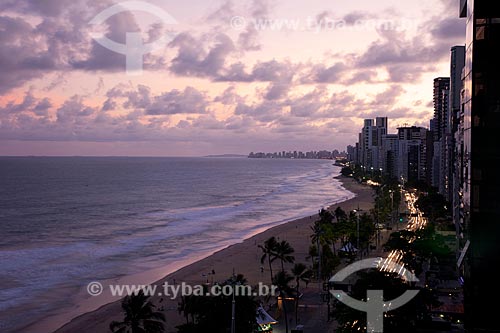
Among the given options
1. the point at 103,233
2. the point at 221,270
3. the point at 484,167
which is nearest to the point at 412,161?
the point at 103,233

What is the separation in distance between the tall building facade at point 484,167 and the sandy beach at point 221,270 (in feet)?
72.2

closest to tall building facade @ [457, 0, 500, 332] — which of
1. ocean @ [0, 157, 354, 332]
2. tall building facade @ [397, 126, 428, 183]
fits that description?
ocean @ [0, 157, 354, 332]

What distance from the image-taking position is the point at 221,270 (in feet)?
158

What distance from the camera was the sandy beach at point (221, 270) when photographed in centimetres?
3378

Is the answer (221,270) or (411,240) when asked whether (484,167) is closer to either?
(221,270)

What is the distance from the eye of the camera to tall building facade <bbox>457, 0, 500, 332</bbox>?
13.7m

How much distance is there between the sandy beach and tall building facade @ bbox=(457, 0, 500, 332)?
21996 mm

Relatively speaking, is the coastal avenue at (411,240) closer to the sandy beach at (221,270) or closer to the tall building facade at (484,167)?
the sandy beach at (221,270)

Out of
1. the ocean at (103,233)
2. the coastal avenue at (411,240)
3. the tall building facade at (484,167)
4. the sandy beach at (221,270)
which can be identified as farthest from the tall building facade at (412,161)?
the tall building facade at (484,167)

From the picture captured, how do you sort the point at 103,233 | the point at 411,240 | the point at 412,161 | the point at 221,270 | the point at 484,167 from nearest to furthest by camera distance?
the point at 484,167, the point at 221,270, the point at 411,240, the point at 103,233, the point at 412,161

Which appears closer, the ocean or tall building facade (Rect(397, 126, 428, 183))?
the ocean

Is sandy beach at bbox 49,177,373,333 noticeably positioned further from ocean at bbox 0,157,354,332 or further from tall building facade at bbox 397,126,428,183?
tall building facade at bbox 397,126,428,183

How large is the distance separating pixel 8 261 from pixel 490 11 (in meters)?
52.6

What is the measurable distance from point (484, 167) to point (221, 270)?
37099 mm
